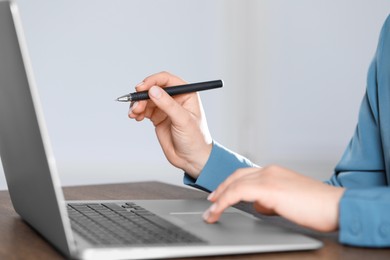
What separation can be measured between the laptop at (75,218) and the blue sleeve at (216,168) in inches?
11.7

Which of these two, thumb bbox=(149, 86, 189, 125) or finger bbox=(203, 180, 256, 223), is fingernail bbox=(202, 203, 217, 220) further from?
thumb bbox=(149, 86, 189, 125)

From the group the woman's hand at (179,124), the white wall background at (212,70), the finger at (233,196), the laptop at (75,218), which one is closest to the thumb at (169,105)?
the woman's hand at (179,124)

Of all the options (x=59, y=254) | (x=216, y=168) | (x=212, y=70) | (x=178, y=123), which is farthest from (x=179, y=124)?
(x=212, y=70)

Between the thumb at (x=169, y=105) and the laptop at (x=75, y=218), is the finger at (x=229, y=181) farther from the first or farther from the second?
the thumb at (x=169, y=105)

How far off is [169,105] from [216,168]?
0.16 m

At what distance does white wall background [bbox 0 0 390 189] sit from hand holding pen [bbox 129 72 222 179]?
2349 millimetres

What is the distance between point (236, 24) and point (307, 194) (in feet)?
10.5

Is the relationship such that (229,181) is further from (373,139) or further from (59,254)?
(373,139)

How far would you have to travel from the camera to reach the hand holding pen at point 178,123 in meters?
1.33

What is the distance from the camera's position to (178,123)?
1.33m

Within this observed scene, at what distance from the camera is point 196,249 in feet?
2.61

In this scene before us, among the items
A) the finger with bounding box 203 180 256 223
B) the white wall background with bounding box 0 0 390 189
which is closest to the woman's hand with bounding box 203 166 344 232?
the finger with bounding box 203 180 256 223

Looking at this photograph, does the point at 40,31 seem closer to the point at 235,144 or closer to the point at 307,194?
the point at 235,144

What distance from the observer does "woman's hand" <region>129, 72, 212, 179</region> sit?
133 cm
